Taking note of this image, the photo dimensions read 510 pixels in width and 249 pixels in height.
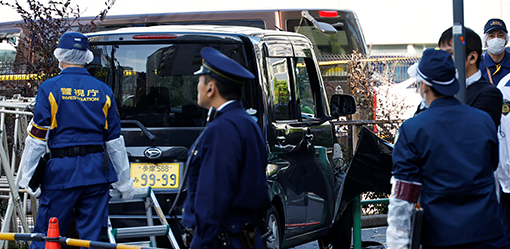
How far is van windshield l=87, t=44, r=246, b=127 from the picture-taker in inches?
192

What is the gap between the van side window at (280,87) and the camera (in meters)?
5.17

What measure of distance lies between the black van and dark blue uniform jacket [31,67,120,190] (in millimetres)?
373

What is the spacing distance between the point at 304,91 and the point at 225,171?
3.21 meters

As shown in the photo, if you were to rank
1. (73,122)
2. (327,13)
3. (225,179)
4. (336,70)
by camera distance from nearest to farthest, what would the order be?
1. (225,179)
2. (73,122)
3. (336,70)
4. (327,13)

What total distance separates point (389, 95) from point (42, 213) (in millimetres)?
7366

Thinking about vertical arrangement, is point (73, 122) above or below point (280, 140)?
above

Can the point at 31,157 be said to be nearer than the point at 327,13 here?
Yes

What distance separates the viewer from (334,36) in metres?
13.8

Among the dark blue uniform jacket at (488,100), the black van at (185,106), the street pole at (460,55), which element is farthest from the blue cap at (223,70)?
the black van at (185,106)

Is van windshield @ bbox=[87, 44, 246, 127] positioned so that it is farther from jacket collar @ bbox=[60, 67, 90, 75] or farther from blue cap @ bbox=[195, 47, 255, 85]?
blue cap @ bbox=[195, 47, 255, 85]

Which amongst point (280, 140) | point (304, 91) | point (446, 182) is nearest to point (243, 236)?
point (446, 182)

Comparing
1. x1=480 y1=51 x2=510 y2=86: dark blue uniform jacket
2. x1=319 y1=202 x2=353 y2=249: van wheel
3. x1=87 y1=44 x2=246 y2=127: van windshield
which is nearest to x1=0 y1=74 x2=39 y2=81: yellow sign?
x1=87 y1=44 x2=246 y2=127: van windshield

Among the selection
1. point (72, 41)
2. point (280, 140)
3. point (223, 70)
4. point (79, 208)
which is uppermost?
point (72, 41)

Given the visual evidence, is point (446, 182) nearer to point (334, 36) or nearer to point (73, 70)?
point (73, 70)
